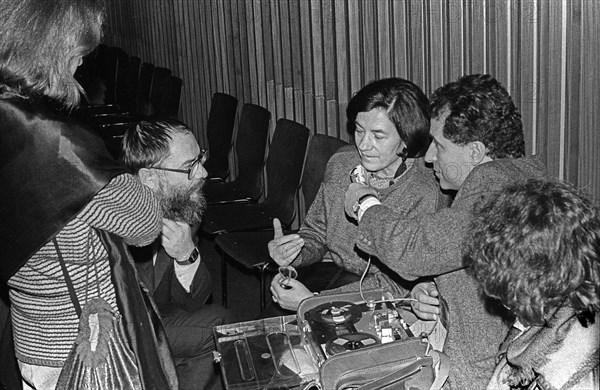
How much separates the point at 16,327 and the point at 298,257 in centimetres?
136

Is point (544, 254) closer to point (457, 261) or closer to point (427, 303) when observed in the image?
point (457, 261)

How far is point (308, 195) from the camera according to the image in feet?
14.9

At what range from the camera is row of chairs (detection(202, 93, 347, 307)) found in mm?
4457

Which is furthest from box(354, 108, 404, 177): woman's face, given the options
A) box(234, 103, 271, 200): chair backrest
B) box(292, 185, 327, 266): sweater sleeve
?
box(234, 103, 271, 200): chair backrest

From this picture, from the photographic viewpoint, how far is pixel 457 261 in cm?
252

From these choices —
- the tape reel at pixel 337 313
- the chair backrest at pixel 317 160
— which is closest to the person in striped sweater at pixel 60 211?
the tape reel at pixel 337 313

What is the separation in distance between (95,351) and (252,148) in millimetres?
3187

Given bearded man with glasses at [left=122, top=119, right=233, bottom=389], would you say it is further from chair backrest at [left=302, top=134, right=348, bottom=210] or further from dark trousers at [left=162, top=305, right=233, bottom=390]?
chair backrest at [left=302, top=134, right=348, bottom=210]

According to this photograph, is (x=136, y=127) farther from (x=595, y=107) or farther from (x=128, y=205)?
(x=595, y=107)

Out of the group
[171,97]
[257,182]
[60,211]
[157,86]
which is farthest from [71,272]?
[157,86]

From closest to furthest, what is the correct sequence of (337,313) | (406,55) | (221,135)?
(337,313), (406,55), (221,135)

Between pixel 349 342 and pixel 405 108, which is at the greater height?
pixel 405 108

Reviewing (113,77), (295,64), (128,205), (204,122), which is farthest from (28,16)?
(113,77)

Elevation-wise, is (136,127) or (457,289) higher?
(136,127)
